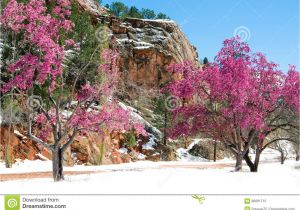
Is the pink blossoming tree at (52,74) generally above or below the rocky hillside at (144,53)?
below

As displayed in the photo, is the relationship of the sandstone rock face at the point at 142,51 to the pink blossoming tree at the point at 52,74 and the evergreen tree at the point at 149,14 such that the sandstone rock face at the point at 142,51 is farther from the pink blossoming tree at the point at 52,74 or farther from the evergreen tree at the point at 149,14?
the pink blossoming tree at the point at 52,74

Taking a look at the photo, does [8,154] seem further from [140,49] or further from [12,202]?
[140,49]

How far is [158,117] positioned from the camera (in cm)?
6988

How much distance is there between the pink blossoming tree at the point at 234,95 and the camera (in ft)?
77.7

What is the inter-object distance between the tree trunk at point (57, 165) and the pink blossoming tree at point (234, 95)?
27.3 feet

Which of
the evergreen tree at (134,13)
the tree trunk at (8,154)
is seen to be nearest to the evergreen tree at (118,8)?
the evergreen tree at (134,13)

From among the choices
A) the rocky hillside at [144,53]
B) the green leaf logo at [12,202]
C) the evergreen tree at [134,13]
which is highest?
the evergreen tree at [134,13]

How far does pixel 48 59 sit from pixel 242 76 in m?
11.2

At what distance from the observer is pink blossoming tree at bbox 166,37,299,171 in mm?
23672

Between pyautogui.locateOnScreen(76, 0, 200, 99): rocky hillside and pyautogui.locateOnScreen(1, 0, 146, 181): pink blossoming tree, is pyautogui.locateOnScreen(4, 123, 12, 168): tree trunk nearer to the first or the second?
pyautogui.locateOnScreen(1, 0, 146, 181): pink blossoming tree

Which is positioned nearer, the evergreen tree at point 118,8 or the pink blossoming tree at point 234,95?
the pink blossoming tree at point 234,95

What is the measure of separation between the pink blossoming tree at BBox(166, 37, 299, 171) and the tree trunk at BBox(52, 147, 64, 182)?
8.33m

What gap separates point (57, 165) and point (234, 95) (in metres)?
10.6

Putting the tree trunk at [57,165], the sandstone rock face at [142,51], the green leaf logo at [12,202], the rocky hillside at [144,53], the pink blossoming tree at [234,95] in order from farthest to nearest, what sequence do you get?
the sandstone rock face at [142,51]
the rocky hillside at [144,53]
the pink blossoming tree at [234,95]
the tree trunk at [57,165]
the green leaf logo at [12,202]
